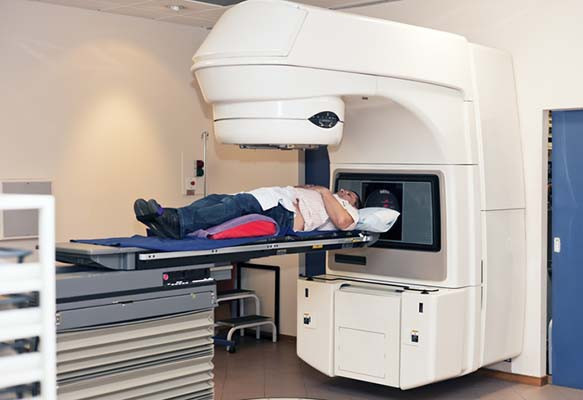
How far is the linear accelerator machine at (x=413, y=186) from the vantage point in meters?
3.89

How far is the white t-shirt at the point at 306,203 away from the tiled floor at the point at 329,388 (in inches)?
44.4

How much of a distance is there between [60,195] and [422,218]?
2.41 metres

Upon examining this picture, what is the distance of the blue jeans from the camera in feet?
12.2

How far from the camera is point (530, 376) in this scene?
16.9 feet

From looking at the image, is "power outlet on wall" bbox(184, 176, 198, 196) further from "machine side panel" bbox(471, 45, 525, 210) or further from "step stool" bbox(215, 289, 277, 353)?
"machine side panel" bbox(471, 45, 525, 210)

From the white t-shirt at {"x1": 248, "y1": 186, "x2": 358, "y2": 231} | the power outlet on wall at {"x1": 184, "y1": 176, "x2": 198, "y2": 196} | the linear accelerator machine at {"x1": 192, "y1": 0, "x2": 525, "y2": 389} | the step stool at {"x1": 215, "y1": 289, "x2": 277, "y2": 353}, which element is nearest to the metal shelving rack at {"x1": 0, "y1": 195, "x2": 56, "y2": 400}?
the linear accelerator machine at {"x1": 192, "y1": 0, "x2": 525, "y2": 389}

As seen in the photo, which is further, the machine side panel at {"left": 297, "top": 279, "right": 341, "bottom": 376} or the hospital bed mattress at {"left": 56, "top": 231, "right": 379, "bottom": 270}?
the machine side panel at {"left": 297, "top": 279, "right": 341, "bottom": 376}

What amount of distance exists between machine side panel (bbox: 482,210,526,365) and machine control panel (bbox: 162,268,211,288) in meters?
2.10

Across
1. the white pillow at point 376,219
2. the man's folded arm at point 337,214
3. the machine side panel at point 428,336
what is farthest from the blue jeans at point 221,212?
the machine side panel at point 428,336

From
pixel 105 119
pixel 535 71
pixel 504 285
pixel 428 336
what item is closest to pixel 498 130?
pixel 535 71

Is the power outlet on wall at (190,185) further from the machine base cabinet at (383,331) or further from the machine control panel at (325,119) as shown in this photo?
the machine control panel at (325,119)

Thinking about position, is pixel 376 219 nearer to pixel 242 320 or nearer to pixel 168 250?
pixel 168 250

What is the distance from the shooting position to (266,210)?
4.14 m

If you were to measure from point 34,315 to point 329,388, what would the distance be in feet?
12.5
